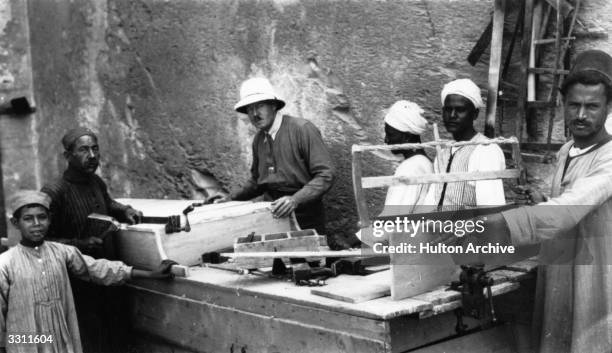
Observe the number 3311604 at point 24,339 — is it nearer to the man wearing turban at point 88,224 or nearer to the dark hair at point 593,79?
the man wearing turban at point 88,224

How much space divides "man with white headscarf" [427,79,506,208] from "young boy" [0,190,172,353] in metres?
1.61

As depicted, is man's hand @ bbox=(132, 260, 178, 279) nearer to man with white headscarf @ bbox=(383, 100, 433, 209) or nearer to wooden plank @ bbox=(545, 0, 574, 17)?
man with white headscarf @ bbox=(383, 100, 433, 209)

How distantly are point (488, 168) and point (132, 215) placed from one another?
2.32 metres

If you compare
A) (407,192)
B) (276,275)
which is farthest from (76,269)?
(407,192)

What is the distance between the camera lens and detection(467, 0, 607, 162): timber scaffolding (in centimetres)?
426

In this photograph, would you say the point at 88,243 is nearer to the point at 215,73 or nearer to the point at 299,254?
the point at 299,254

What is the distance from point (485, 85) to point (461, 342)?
1794 millimetres

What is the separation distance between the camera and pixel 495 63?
438cm

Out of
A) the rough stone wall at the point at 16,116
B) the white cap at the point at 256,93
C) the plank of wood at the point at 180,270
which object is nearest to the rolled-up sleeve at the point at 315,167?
the white cap at the point at 256,93

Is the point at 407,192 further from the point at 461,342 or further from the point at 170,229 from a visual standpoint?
the point at 170,229

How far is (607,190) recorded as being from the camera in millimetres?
3088

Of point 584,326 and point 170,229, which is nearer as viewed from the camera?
point 584,326

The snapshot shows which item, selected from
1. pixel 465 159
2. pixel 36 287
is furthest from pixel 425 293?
pixel 36 287

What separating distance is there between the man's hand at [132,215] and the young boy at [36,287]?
0.57 metres
